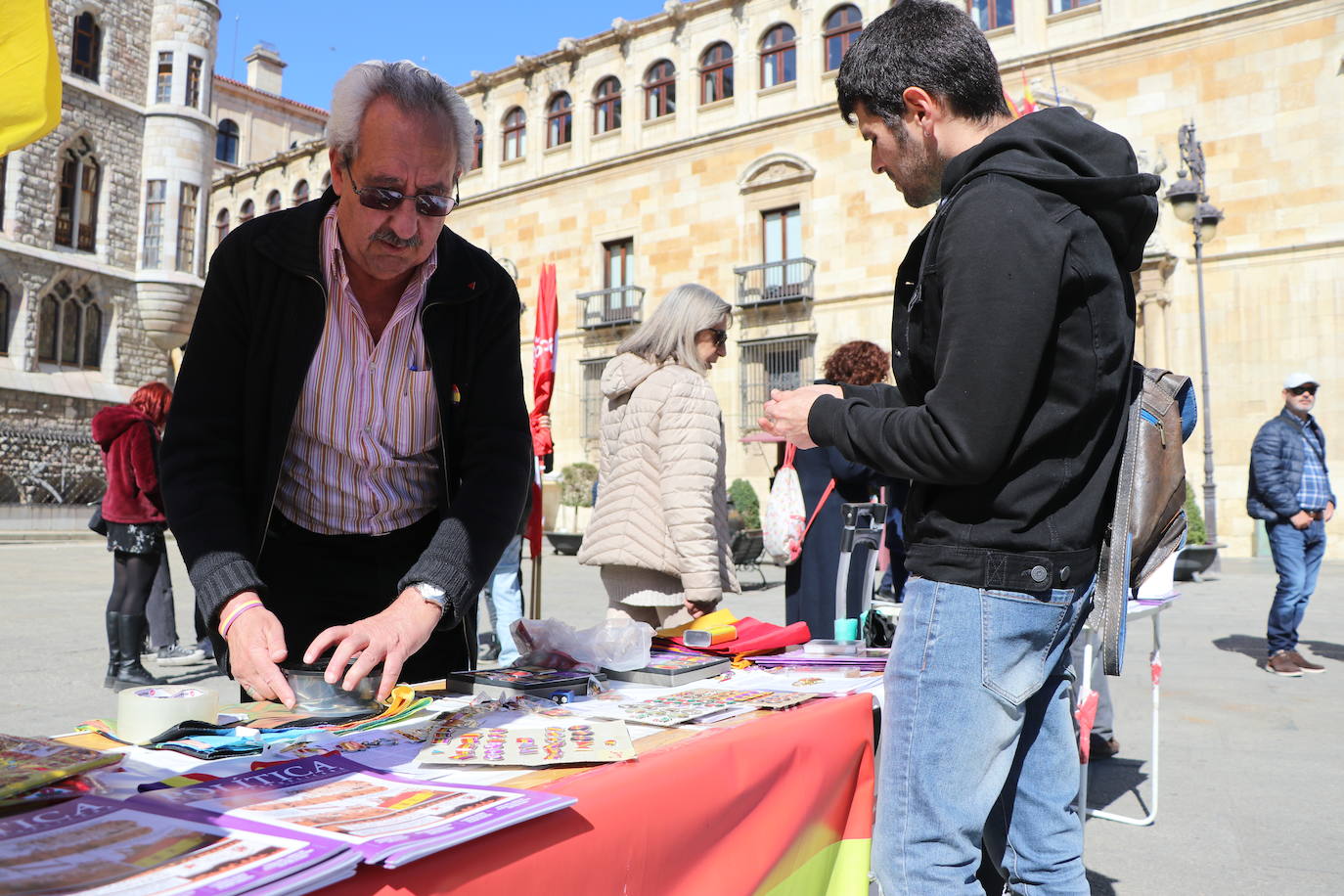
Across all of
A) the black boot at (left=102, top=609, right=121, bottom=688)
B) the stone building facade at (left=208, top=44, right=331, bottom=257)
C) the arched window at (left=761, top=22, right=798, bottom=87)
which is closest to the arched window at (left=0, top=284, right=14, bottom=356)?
the stone building facade at (left=208, top=44, right=331, bottom=257)

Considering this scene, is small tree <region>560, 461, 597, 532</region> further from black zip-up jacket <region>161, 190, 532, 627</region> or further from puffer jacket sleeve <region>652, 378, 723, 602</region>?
black zip-up jacket <region>161, 190, 532, 627</region>

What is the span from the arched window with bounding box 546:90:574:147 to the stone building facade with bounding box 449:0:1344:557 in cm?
7

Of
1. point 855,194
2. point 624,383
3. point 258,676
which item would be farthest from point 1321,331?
point 258,676

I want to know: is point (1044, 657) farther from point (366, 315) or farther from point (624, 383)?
point (624, 383)

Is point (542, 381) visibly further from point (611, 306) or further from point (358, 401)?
point (611, 306)

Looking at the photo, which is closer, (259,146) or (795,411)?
(795,411)

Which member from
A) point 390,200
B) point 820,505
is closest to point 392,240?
point 390,200

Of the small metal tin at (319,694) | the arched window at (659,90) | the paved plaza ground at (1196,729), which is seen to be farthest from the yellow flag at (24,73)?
the arched window at (659,90)

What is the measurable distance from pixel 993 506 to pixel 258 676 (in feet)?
3.86

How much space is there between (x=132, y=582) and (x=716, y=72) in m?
20.4

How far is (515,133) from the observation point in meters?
27.3

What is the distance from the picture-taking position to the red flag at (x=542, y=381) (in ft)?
22.1

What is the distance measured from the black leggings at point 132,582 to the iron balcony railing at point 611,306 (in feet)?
59.7

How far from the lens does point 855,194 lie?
69.9 ft
